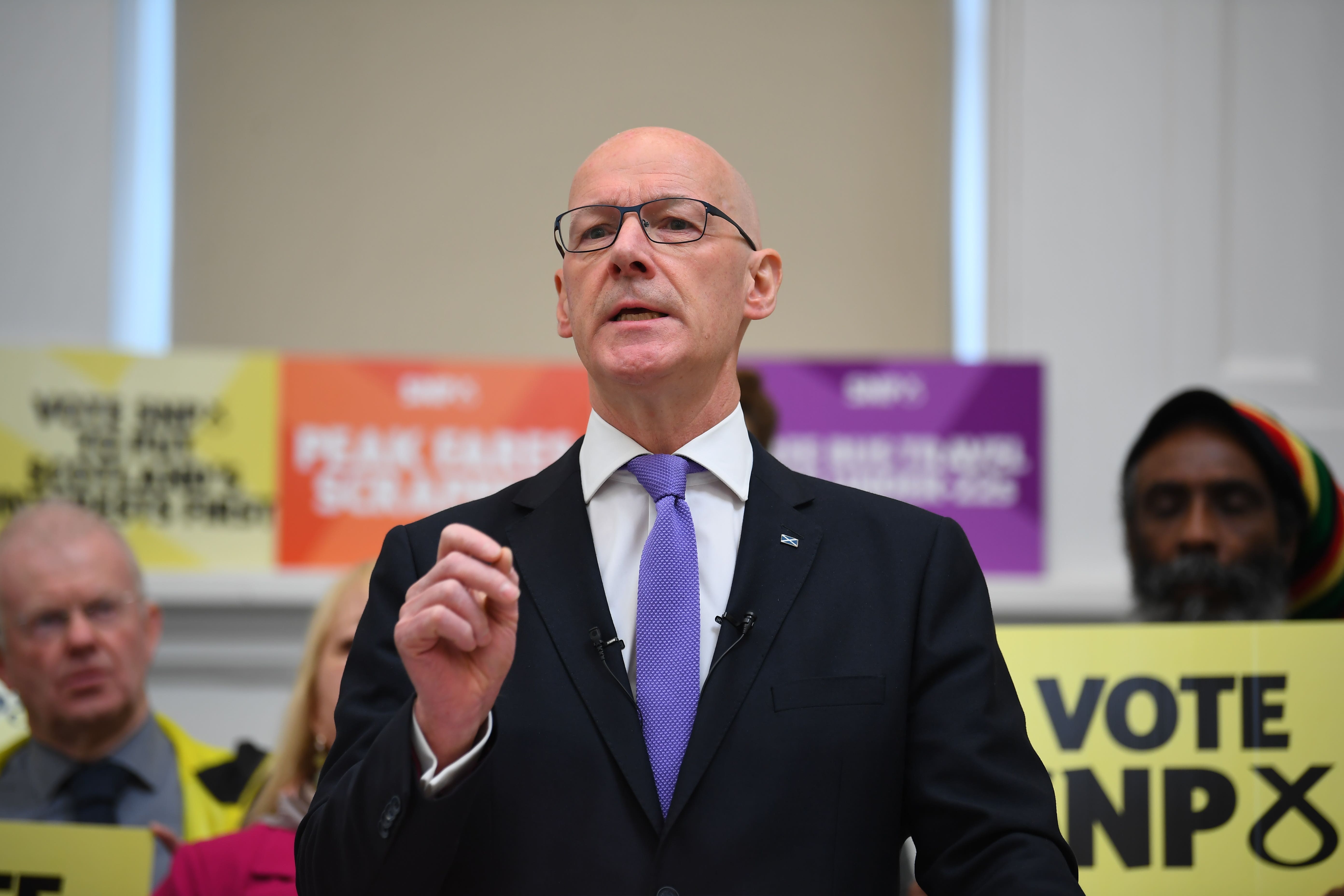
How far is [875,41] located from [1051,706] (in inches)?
132

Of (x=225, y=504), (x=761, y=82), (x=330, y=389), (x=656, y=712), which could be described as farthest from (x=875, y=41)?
(x=656, y=712)

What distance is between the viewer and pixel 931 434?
4195 millimetres

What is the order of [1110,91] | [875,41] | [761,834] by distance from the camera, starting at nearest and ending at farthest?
1. [761,834]
2. [1110,91]
3. [875,41]

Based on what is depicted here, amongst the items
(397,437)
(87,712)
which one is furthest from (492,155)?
(87,712)

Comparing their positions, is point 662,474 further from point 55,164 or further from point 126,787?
point 55,164

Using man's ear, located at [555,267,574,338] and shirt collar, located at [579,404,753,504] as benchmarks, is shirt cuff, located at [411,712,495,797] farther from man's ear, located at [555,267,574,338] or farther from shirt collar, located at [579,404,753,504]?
man's ear, located at [555,267,574,338]

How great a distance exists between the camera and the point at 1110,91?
4594 mm

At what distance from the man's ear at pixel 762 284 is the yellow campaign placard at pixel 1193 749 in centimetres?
99

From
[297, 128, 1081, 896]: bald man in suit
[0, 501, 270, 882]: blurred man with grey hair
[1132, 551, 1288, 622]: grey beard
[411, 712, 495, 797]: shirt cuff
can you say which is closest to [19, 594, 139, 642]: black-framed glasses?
[0, 501, 270, 882]: blurred man with grey hair

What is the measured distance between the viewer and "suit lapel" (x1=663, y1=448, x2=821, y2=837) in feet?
4.85

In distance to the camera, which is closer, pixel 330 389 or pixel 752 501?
pixel 752 501

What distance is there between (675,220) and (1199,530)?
2.27m

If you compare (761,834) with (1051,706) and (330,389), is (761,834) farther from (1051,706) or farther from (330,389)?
(330,389)

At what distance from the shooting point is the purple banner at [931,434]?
4.18m
